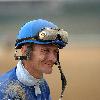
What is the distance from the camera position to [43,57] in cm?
143

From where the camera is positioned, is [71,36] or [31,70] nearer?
[31,70]

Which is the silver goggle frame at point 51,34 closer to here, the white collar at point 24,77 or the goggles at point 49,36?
the goggles at point 49,36

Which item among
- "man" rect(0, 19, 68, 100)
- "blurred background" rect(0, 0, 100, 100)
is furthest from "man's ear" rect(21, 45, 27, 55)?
"blurred background" rect(0, 0, 100, 100)

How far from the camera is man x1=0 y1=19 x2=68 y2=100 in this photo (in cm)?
141

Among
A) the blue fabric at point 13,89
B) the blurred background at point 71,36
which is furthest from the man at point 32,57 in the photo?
the blurred background at point 71,36

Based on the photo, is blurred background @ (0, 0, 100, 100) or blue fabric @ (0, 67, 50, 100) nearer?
blue fabric @ (0, 67, 50, 100)

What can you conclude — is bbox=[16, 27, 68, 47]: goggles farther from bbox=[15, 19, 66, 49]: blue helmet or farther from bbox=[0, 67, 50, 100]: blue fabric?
bbox=[0, 67, 50, 100]: blue fabric

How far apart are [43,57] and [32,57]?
5 cm

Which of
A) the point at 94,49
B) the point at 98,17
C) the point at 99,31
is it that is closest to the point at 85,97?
the point at 94,49

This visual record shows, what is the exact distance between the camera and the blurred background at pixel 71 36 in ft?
12.5

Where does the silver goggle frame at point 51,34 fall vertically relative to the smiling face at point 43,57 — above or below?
above

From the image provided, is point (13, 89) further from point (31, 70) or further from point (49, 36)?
point (49, 36)

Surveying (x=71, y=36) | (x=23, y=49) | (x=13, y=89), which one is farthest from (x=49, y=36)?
(x=71, y=36)

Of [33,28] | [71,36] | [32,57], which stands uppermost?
[33,28]
